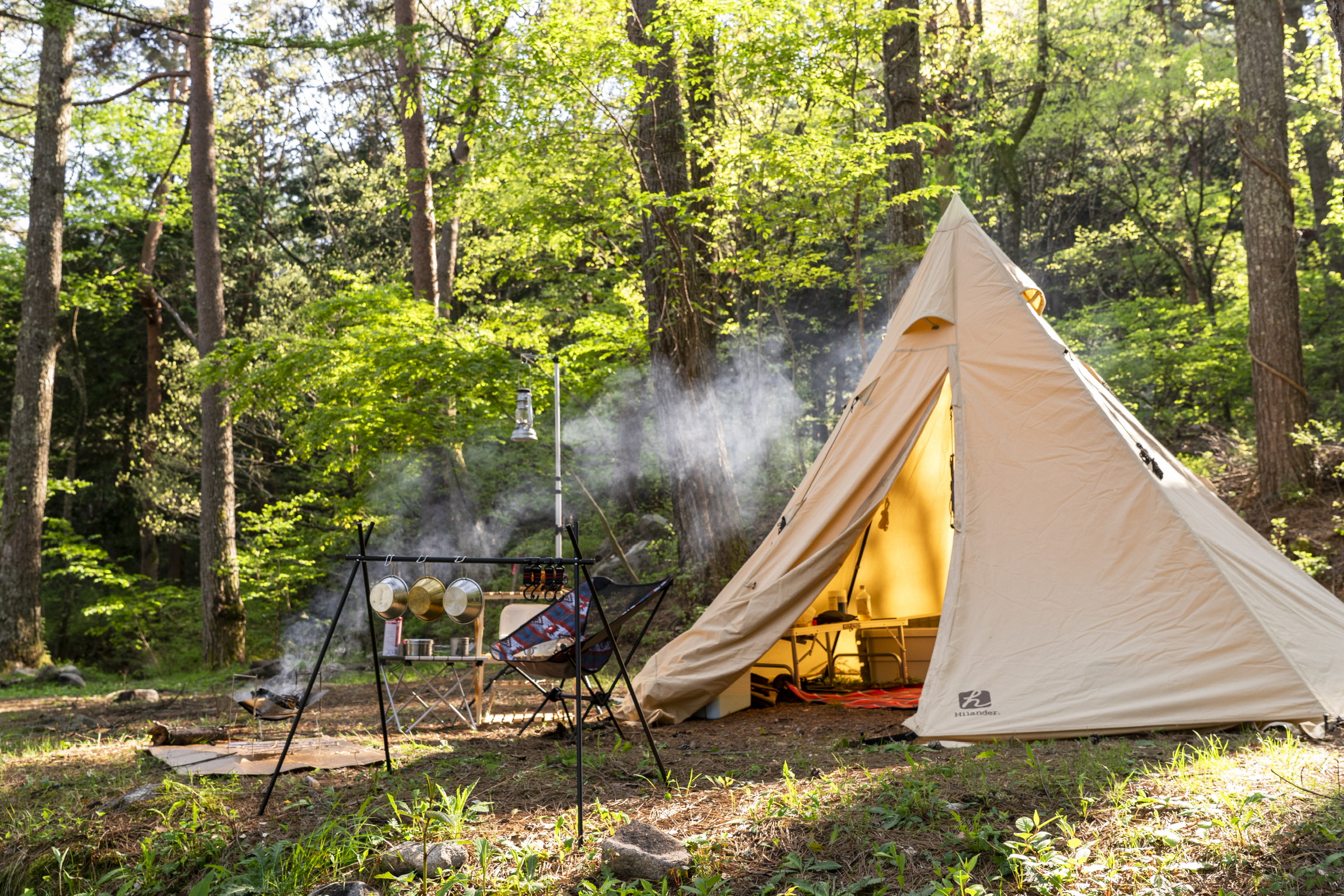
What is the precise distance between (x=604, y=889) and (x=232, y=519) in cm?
945

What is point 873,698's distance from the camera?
5695 millimetres

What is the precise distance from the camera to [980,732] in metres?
3.72

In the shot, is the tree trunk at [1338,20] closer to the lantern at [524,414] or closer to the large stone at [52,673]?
the lantern at [524,414]

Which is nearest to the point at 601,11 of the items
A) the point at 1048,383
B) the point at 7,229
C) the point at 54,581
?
the point at 1048,383

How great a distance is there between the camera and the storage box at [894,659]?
639 centimetres

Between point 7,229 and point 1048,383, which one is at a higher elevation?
point 7,229

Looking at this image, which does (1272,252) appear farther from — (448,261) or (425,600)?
(448,261)

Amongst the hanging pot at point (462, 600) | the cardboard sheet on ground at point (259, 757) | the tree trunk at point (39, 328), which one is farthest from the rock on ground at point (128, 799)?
the tree trunk at point (39, 328)

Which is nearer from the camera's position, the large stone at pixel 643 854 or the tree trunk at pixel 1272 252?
the large stone at pixel 643 854

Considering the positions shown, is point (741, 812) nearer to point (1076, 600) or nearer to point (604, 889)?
point (604, 889)

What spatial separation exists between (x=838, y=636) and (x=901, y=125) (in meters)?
4.43

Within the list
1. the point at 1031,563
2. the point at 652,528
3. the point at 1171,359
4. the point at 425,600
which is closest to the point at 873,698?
the point at 1031,563

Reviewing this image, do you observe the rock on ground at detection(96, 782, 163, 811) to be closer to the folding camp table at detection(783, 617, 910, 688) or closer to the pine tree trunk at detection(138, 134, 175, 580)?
the folding camp table at detection(783, 617, 910, 688)

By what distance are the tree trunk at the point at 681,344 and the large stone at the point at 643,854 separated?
5.15m
